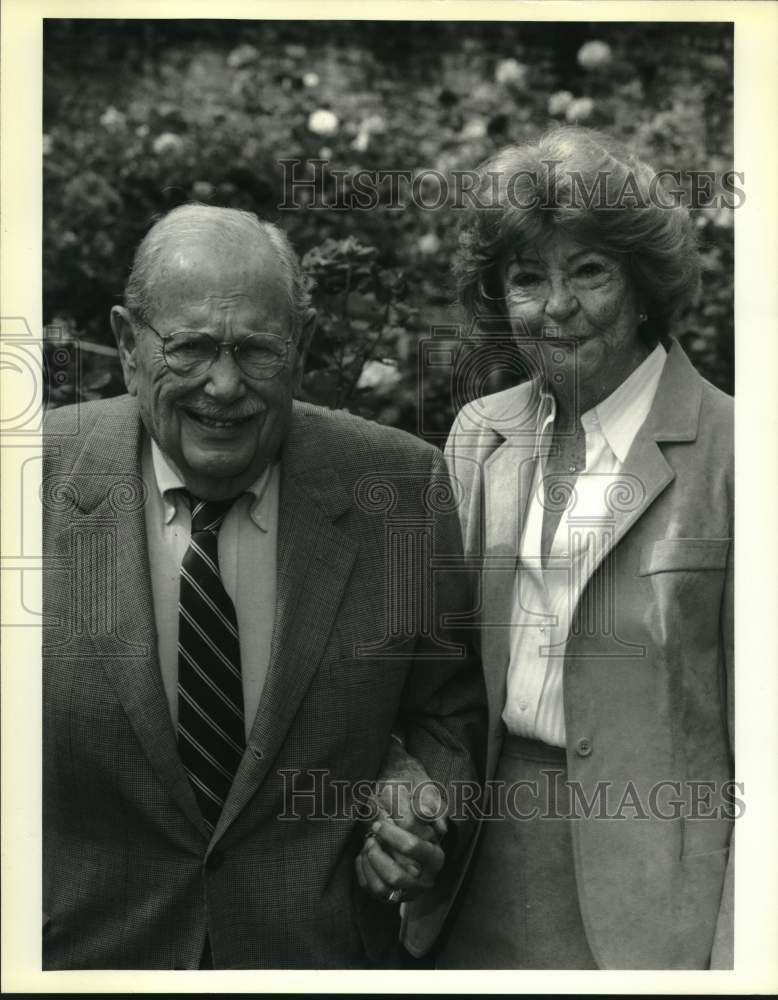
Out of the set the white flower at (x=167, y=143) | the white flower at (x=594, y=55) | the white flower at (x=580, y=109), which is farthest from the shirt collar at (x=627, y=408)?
the white flower at (x=167, y=143)

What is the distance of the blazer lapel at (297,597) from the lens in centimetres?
307

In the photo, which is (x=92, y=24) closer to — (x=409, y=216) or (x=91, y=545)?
(x=409, y=216)

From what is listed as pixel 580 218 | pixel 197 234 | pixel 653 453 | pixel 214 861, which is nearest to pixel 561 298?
pixel 580 218

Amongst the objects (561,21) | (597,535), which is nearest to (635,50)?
(561,21)

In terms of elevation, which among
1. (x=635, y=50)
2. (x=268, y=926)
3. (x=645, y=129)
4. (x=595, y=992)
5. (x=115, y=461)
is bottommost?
(x=595, y=992)

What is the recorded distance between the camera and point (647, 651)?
3131 mm

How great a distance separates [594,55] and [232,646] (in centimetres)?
174

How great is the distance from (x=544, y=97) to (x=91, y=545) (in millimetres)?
Result: 1592

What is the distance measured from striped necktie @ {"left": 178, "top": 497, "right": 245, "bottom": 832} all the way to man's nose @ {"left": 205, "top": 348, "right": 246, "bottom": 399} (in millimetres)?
302

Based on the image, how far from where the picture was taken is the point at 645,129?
3252 mm

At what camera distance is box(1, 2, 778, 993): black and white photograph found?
10.1ft

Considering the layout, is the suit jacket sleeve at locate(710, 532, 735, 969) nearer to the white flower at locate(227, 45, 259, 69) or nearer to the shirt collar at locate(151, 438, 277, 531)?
the shirt collar at locate(151, 438, 277, 531)

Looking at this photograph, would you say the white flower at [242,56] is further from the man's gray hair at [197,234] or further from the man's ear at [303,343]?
the man's ear at [303,343]

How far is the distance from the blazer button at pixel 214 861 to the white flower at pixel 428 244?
1.56m
